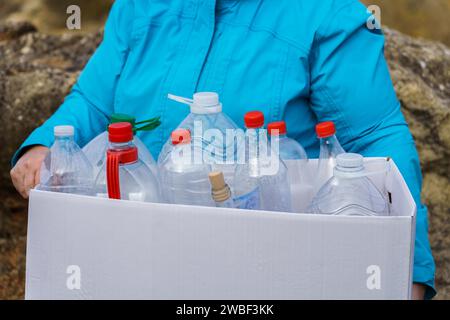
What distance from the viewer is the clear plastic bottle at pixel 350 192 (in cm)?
107

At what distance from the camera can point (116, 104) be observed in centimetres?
155

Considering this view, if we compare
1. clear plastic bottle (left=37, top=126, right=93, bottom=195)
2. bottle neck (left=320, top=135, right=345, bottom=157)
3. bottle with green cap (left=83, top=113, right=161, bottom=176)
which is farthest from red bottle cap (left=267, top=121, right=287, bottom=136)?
clear plastic bottle (left=37, top=126, right=93, bottom=195)

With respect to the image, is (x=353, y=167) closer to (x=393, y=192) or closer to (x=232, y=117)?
(x=393, y=192)

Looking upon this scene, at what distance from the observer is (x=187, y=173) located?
111 centimetres

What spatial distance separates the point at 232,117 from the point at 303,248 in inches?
19.2

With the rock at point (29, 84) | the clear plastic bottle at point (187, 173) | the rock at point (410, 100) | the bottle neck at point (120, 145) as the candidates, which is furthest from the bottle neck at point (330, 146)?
the rock at point (29, 84)

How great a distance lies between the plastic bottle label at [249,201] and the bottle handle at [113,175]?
0.19 m

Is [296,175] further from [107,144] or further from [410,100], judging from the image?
[410,100]

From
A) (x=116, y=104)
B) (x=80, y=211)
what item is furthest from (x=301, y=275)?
(x=116, y=104)

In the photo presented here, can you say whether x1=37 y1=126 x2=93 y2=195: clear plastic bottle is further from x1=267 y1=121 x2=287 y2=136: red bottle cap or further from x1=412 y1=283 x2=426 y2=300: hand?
x1=412 y1=283 x2=426 y2=300: hand

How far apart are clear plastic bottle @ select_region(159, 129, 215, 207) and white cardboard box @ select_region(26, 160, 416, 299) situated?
0.12m

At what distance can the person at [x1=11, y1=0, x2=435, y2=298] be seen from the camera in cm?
141

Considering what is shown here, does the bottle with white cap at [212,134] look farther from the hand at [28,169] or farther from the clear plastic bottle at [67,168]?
the hand at [28,169]

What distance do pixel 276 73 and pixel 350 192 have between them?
16.6 inches
